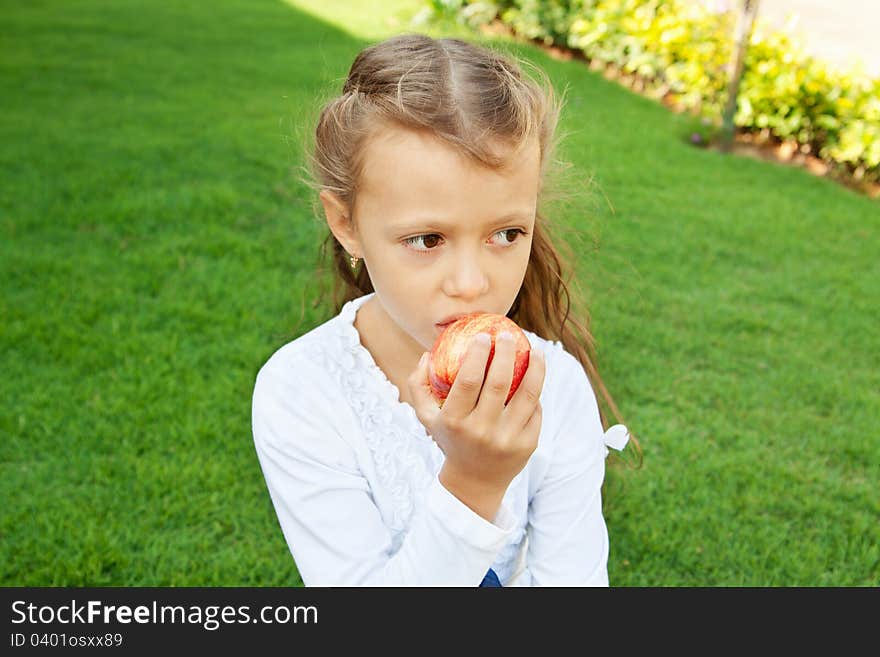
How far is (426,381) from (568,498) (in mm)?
570

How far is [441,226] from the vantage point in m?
1.58

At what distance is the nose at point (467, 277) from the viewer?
1580mm

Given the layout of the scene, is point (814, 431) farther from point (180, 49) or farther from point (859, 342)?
point (180, 49)

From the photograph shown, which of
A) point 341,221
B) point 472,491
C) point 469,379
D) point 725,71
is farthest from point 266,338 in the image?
point 725,71

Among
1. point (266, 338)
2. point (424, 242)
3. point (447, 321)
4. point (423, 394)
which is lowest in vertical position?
point (266, 338)

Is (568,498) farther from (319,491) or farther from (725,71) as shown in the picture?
(725,71)

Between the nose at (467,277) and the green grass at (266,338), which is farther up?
the nose at (467,277)

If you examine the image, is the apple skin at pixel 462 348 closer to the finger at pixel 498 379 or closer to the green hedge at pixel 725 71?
the finger at pixel 498 379

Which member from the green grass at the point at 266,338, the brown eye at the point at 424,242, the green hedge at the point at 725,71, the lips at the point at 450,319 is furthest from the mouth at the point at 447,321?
the green hedge at the point at 725,71

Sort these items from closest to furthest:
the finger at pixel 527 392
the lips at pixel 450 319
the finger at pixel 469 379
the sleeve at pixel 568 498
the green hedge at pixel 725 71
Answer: the finger at pixel 469 379
the finger at pixel 527 392
the lips at pixel 450 319
the sleeve at pixel 568 498
the green hedge at pixel 725 71

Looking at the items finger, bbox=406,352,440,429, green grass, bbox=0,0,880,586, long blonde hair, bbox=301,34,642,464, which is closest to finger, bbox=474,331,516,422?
finger, bbox=406,352,440,429

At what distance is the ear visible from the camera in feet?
6.02

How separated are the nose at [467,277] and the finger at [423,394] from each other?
0.12 meters

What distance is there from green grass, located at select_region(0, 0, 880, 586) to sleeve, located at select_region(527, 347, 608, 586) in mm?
796
